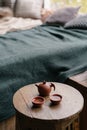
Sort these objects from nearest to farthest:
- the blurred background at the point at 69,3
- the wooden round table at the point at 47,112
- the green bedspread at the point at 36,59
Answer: the wooden round table at the point at 47,112 < the green bedspread at the point at 36,59 < the blurred background at the point at 69,3

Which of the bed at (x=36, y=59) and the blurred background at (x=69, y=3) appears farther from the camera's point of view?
the blurred background at (x=69, y=3)

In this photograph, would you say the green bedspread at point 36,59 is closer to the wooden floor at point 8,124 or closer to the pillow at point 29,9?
the wooden floor at point 8,124

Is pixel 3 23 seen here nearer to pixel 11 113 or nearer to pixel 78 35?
pixel 78 35

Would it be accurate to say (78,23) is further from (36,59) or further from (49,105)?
(49,105)

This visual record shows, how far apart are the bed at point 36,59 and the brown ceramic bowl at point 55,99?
0.43 m

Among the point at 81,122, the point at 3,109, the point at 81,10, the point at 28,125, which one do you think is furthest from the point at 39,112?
the point at 81,10

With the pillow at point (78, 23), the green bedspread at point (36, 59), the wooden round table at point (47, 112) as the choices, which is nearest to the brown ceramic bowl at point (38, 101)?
the wooden round table at point (47, 112)

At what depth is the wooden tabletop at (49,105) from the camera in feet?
4.22

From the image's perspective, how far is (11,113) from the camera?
1749mm

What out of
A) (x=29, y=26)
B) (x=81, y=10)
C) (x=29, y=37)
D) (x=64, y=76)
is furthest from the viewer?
(x=81, y=10)

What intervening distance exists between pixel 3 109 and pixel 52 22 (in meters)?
1.56

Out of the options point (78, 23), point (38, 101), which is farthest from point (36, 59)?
point (78, 23)

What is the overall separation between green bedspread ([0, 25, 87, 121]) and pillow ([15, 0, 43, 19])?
0.92m

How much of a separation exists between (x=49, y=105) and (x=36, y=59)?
0.57 meters
